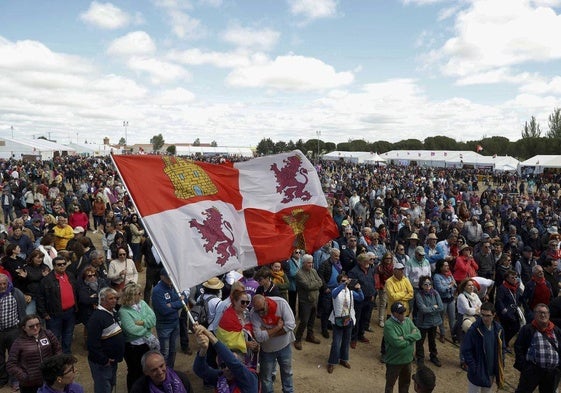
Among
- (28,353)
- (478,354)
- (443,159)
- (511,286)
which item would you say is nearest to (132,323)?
(28,353)

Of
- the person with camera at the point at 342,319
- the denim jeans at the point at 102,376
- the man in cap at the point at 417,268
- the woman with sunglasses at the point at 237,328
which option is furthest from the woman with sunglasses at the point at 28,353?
the man in cap at the point at 417,268

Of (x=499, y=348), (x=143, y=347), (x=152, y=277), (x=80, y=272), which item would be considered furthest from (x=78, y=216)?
(x=499, y=348)

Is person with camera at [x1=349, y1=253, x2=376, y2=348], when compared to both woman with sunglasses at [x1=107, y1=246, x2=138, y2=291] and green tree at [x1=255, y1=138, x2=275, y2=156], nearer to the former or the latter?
woman with sunglasses at [x1=107, y1=246, x2=138, y2=291]

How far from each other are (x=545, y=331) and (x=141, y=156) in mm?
5043

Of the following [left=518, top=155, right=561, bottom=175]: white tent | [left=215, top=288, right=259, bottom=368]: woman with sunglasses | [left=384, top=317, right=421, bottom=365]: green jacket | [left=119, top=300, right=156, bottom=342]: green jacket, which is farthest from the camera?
[left=518, top=155, right=561, bottom=175]: white tent

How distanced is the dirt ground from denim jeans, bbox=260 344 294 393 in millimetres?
724

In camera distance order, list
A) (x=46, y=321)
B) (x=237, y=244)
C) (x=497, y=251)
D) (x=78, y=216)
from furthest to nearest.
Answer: (x=78, y=216) → (x=497, y=251) → (x=46, y=321) → (x=237, y=244)

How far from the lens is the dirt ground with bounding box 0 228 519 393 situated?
579cm

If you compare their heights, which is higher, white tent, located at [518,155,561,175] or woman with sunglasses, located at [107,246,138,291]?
white tent, located at [518,155,561,175]

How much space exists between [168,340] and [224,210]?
7.23ft

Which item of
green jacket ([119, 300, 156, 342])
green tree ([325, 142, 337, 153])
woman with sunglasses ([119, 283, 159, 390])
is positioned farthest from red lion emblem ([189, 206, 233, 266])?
green tree ([325, 142, 337, 153])

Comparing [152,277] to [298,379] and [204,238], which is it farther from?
[204,238]

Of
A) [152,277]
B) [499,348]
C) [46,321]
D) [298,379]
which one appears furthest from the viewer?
[152,277]

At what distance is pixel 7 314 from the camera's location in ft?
16.4
